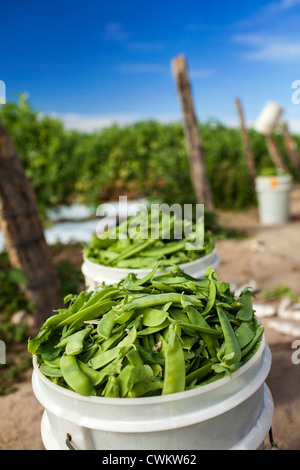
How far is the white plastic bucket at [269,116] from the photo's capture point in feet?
31.1

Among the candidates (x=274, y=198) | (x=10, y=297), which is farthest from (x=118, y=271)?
(x=274, y=198)

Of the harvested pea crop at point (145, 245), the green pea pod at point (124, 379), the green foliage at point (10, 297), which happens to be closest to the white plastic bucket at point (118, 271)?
the harvested pea crop at point (145, 245)

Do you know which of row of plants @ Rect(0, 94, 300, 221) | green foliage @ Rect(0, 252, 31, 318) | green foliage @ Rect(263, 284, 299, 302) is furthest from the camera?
row of plants @ Rect(0, 94, 300, 221)

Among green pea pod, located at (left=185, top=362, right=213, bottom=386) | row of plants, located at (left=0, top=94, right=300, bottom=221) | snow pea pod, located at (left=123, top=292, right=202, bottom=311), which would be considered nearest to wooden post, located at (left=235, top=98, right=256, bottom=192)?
row of plants, located at (left=0, top=94, right=300, bottom=221)

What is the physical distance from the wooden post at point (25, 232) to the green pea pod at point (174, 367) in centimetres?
283

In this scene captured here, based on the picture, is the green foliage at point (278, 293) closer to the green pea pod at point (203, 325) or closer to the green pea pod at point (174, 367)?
the green pea pod at point (203, 325)

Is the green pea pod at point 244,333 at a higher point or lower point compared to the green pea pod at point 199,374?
higher

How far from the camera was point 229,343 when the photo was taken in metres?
1.45

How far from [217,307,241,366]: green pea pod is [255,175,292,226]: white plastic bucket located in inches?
290

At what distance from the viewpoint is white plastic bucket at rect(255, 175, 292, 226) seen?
27.8 feet

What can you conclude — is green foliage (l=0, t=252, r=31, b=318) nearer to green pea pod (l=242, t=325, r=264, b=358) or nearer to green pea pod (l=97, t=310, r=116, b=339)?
green pea pod (l=97, t=310, r=116, b=339)

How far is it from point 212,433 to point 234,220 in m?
8.12

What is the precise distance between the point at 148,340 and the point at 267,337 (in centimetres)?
258
